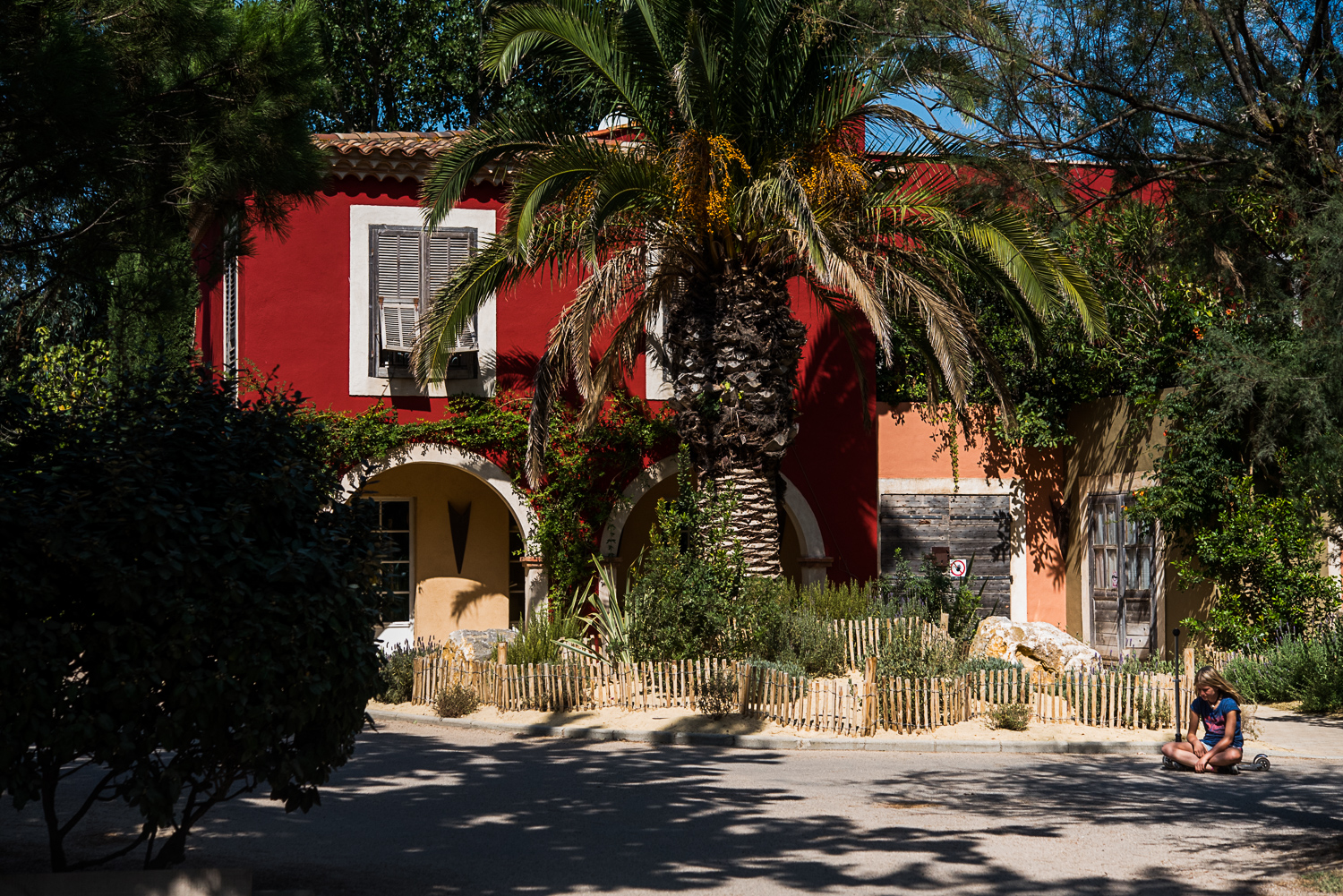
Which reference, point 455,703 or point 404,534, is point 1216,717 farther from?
point 404,534

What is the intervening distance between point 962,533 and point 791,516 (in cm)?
311

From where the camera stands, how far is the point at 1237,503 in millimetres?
15586

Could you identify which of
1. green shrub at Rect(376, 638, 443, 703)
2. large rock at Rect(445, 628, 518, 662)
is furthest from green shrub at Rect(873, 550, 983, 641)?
green shrub at Rect(376, 638, 443, 703)

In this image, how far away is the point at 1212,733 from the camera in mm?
10133

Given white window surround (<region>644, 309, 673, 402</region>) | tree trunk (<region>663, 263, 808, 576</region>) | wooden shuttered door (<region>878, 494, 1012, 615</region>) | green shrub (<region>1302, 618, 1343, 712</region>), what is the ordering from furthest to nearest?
wooden shuttered door (<region>878, 494, 1012, 615</region>) < white window surround (<region>644, 309, 673, 402</region>) < tree trunk (<region>663, 263, 808, 576</region>) < green shrub (<region>1302, 618, 1343, 712</region>)

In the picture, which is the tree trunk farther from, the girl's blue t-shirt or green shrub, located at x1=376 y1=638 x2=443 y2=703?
the girl's blue t-shirt

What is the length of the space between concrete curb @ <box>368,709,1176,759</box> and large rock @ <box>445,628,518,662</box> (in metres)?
2.55

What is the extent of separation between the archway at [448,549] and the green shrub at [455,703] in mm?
4651

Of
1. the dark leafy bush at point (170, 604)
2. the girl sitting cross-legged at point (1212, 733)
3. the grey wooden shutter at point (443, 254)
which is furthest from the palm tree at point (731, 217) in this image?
the dark leafy bush at point (170, 604)

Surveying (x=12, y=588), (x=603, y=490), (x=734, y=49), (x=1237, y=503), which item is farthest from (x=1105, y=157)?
(x=603, y=490)

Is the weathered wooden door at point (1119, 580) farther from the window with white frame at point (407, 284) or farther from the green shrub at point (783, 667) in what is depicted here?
the window with white frame at point (407, 284)

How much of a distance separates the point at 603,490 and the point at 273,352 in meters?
4.90

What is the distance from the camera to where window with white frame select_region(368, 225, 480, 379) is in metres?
16.9

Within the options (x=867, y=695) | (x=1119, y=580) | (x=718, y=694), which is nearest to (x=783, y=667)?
(x=718, y=694)
